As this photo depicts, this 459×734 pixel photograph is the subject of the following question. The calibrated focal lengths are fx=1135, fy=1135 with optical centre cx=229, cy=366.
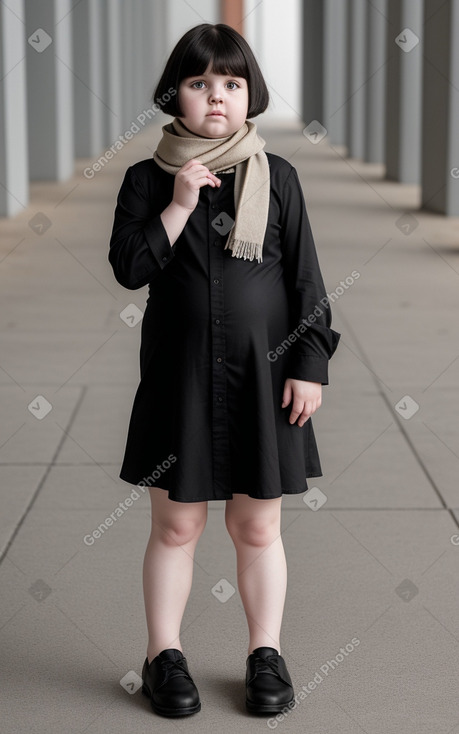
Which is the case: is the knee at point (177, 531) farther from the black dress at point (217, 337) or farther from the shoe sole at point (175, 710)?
the shoe sole at point (175, 710)

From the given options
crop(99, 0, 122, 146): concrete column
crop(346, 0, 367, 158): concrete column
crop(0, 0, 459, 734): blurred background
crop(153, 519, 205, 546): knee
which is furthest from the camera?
crop(99, 0, 122, 146): concrete column

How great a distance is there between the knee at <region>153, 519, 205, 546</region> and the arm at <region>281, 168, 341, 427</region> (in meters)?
0.36

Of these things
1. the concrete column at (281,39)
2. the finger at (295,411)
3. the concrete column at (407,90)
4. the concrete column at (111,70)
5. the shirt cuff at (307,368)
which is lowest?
the concrete column at (281,39)

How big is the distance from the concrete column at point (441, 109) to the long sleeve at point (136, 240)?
37.9 feet

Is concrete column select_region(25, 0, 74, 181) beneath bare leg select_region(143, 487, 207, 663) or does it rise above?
beneath

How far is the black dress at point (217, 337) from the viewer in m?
2.68

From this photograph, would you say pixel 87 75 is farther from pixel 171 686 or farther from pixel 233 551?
pixel 171 686

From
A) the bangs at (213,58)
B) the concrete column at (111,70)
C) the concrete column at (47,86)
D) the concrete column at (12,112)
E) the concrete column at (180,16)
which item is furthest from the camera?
the concrete column at (180,16)

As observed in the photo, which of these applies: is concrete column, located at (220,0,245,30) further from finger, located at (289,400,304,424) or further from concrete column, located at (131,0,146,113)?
finger, located at (289,400,304,424)

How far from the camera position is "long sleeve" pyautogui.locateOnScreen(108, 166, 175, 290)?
261 centimetres

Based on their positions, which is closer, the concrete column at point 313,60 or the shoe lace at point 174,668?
the shoe lace at point 174,668

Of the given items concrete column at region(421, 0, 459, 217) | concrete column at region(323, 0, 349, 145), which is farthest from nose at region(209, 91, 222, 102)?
concrete column at region(323, 0, 349, 145)

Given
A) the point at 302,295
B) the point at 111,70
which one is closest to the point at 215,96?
the point at 302,295

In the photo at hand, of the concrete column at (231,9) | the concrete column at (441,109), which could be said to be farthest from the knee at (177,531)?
the concrete column at (231,9)
